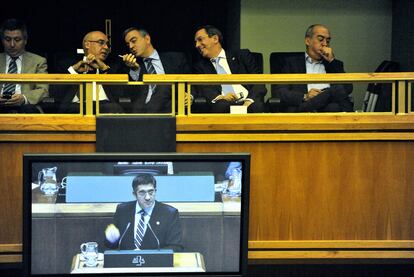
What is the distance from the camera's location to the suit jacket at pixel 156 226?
279 centimetres

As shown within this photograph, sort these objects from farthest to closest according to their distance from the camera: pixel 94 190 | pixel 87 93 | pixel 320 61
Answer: pixel 320 61 → pixel 87 93 → pixel 94 190

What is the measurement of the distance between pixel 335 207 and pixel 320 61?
1.56 meters

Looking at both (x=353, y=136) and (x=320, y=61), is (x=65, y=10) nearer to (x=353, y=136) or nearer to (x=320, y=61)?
(x=320, y=61)

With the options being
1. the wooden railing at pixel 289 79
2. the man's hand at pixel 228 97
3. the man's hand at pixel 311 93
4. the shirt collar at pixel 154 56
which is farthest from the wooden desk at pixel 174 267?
the shirt collar at pixel 154 56

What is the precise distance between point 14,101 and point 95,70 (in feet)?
3.24

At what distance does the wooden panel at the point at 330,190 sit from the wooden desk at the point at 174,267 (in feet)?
0.88

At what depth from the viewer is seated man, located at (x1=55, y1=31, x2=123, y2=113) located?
2.99 metres

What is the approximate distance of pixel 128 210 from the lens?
2.79 m

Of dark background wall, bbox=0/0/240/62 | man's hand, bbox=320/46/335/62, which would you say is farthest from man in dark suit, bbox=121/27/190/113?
dark background wall, bbox=0/0/240/62

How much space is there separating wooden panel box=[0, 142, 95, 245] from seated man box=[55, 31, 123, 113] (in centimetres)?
14

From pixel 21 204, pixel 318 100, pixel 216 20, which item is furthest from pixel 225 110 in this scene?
pixel 216 20

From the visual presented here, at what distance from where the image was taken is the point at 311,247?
303cm

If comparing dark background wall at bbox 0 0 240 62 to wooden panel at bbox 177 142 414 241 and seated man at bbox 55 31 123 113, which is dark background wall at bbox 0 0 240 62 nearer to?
seated man at bbox 55 31 123 113

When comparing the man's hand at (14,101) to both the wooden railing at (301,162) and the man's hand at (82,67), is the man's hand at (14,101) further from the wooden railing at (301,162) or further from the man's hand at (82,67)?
the man's hand at (82,67)
